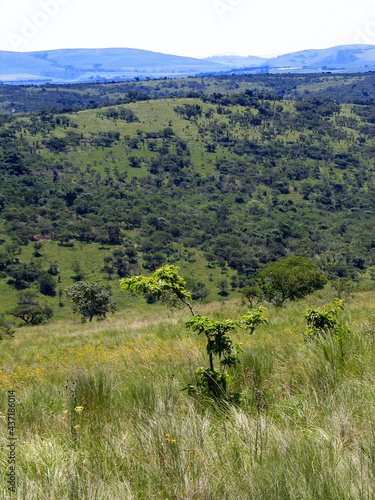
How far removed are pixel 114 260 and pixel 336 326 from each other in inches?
2654

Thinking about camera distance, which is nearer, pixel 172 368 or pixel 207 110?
pixel 172 368

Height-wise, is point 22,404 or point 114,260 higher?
point 22,404

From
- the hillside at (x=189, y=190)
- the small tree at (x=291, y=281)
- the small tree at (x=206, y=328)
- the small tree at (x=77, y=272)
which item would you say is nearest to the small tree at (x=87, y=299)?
the small tree at (x=291, y=281)

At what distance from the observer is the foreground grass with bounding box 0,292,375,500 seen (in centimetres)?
205

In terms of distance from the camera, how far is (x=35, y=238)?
7488cm

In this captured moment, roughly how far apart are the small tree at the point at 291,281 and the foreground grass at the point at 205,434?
19006 mm

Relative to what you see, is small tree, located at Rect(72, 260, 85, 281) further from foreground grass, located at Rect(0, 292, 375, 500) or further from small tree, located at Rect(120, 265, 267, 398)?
small tree, located at Rect(120, 265, 267, 398)

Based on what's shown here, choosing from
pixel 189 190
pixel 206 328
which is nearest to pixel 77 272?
pixel 189 190

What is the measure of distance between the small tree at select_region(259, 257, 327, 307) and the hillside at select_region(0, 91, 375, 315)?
3643 centimetres

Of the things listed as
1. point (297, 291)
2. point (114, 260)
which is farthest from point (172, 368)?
point (114, 260)

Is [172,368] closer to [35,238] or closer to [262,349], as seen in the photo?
[262,349]

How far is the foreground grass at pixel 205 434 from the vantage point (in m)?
2.05

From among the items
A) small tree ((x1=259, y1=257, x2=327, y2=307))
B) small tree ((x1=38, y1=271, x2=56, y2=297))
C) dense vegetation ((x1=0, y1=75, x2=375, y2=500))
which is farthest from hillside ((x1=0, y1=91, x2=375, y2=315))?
small tree ((x1=259, y1=257, x2=327, y2=307))

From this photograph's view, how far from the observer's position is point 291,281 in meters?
22.6
